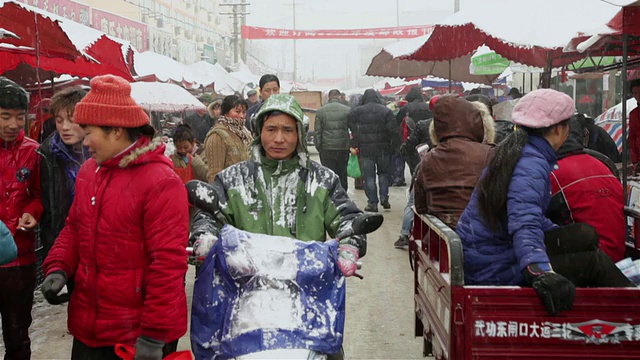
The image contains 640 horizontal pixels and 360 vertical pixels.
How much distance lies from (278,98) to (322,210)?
559 mm

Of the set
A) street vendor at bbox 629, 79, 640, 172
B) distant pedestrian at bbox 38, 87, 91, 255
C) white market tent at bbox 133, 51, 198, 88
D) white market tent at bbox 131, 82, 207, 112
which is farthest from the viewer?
white market tent at bbox 133, 51, 198, 88

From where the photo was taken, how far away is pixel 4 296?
3.71 metres

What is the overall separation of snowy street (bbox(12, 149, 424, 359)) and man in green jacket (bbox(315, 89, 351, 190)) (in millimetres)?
→ 3501

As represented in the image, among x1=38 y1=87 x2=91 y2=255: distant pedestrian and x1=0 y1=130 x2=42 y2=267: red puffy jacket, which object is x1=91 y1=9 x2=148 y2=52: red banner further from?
x1=0 y1=130 x2=42 y2=267: red puffy jacket

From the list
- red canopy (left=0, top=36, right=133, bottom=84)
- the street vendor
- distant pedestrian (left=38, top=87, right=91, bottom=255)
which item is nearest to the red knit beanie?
distant pedestrian (left=38, top=87, right=91, bottom=255)

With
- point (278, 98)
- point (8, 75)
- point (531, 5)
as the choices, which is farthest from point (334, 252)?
point (8, 75)

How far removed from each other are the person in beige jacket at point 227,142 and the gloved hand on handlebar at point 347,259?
3.90 m

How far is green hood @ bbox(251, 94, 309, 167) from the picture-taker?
311cm

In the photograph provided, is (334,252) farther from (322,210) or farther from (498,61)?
(498,61)

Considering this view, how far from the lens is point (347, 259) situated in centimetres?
278

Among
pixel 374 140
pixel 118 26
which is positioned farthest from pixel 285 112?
pixel 118 26

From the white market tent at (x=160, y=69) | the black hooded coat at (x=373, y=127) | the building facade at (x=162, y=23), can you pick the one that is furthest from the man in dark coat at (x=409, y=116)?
the building facade at (x=162, y=23)

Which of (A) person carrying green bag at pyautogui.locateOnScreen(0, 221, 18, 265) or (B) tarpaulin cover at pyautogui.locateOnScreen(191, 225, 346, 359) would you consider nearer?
(B) tarpaulin cover at pyautogui.locateOnScreen(191, 225, 346, 359)

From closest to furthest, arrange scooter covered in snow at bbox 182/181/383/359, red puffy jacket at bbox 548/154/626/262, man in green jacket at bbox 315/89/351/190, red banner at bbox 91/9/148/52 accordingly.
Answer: scooter covered in snow at bbox 182/181/383/359
red puffy jacket at bbox 548/154/626/262
man in green jacket at bbox 315/89/351/190
red banner at bbox 91/9/148/52
